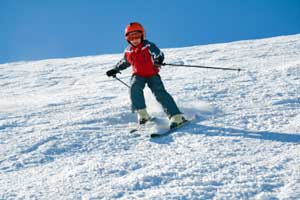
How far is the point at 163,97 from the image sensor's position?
5.52 meters

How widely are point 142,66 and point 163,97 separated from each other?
490 millimetres

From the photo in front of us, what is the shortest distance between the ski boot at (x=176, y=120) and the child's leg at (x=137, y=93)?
46 centimetres

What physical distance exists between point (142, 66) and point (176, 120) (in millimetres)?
901

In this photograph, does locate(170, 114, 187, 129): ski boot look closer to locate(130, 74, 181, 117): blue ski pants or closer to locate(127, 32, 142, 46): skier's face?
locate(130, 74, 181, 117): blue ski pants

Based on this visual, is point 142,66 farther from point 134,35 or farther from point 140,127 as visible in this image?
point 140,127

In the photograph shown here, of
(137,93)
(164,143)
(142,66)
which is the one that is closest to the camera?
(164,143)

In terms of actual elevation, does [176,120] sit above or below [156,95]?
below

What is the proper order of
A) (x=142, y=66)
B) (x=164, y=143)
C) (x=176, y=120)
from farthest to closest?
(x=142, y=66), (x=176, y=120), (x=164, y=143)

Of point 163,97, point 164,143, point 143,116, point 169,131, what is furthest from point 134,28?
point 164,143

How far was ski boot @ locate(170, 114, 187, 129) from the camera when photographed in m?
5.07

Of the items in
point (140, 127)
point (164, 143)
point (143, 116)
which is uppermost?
point (143, 116)

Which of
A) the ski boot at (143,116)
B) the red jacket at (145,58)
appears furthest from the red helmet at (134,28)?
the ski boot at (143,116)

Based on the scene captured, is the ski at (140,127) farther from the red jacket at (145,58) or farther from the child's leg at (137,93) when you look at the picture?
the red jacket at (145,58)

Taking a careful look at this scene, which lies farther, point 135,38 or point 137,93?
point 135,38
